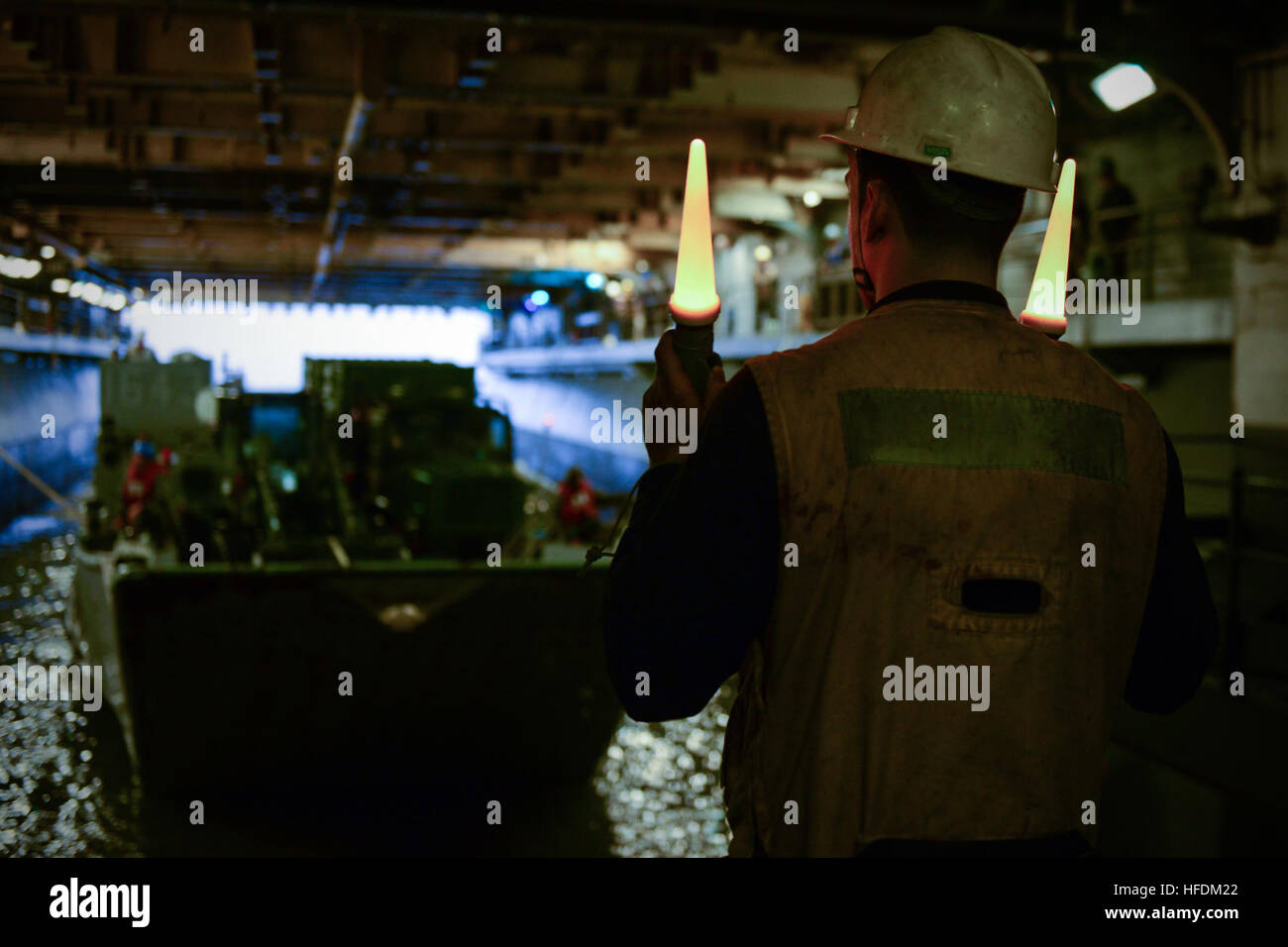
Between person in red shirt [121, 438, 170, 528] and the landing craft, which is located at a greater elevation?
person in red shirt [121, 438, 170, 528]

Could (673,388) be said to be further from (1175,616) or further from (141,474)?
(141,474)

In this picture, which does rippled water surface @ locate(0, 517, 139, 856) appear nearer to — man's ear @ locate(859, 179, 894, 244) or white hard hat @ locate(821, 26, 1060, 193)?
man's ear @ locate(859, 179, 894, 244)

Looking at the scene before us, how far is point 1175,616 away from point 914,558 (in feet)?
1.86

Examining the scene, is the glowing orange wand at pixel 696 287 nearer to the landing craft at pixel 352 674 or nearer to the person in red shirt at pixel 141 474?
the landing craft at pixel 352 674

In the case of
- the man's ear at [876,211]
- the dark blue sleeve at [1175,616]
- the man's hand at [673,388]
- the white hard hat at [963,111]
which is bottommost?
the dark blue sleeve at [1175,616]

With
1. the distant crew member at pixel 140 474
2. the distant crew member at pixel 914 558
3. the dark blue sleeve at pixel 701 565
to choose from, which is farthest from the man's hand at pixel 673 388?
the distant crew member at pixel 140 474

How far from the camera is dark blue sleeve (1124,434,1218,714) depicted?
6.95ft

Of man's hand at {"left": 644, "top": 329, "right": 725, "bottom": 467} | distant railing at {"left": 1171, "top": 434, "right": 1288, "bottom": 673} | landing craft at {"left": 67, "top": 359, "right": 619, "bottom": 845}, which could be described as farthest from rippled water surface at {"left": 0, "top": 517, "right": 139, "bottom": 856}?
distant railing at {"left": 1171, "top": 434, "right": 1288, "bottom": 673}

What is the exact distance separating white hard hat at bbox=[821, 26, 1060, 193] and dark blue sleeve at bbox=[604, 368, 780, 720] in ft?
1.85

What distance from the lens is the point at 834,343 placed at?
1.99 m

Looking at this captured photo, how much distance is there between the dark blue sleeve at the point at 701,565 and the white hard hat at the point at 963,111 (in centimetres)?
56

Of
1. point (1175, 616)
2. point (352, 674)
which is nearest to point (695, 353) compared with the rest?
point (1175, 616)

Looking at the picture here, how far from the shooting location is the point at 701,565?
1.85 meters

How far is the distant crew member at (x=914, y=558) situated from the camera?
6.17 feet
